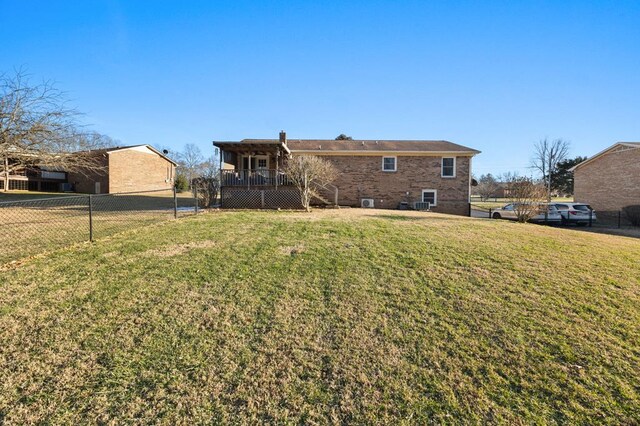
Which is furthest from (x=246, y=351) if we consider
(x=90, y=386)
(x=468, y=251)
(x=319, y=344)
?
(x=468, y=251)

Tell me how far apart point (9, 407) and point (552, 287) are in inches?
242

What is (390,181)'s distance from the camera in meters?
20.5

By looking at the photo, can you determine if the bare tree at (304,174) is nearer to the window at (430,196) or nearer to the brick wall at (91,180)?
the window at (430,196)

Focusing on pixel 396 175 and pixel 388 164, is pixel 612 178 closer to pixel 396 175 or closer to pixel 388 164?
pixel 396 175

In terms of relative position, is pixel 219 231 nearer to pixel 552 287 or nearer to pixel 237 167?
pixel 552 287

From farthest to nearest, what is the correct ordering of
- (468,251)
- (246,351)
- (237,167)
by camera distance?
(237,167), (468,251), (246,351)

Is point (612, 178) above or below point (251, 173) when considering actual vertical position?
above

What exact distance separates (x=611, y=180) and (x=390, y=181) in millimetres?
16062

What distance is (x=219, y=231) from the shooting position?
777 centimetres

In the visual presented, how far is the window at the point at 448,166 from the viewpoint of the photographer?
799 inches

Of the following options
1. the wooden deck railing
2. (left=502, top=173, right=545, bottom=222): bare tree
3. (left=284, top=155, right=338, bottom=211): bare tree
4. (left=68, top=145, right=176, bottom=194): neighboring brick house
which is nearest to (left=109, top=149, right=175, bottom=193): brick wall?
(left=68, top=145, right=176, bottom=194): neighboring brick house

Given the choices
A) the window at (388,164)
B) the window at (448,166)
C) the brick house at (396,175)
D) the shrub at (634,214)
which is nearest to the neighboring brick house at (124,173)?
the brick house at (396,175)

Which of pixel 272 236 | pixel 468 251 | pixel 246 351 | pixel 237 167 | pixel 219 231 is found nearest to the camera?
pixel 246 351

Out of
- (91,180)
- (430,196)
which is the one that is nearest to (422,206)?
(430,196)
